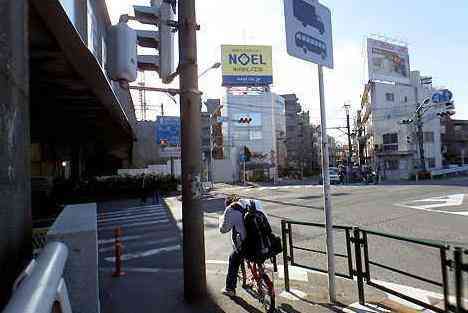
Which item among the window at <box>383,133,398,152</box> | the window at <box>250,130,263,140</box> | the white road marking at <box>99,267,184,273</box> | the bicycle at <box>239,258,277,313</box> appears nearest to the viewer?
the bicycle at <box>239,258,277,313</box>

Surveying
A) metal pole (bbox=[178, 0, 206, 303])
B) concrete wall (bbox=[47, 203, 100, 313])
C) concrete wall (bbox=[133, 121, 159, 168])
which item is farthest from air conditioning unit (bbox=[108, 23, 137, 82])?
concrete wall (bbox=[133, 121, 159, 168])

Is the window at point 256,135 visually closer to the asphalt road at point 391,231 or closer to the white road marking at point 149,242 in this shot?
the asphalt road at point 391,231

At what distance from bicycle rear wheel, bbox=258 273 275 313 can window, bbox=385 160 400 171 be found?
59184 mm

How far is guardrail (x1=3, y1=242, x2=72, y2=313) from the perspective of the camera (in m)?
1.43

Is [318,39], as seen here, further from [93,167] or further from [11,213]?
[93,167]

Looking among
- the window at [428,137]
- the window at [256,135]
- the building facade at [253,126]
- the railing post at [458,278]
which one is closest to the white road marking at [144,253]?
the railing post at [458,278]

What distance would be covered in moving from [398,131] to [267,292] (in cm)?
5967

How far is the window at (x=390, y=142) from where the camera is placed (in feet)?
200

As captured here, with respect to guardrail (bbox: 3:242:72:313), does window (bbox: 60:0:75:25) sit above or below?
above

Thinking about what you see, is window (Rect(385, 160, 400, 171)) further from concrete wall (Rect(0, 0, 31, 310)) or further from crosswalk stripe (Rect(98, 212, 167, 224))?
concrete wall (Rect(0, 0, 31, 310))

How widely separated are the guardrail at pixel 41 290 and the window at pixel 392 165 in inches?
2482

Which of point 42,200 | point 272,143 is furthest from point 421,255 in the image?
point 272,143

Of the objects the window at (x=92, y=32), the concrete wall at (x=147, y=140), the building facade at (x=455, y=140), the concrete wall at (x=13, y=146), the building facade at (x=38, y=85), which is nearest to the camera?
the concrete wall at (x=13, y=146)

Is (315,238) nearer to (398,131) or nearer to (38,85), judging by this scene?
(38,85)
